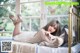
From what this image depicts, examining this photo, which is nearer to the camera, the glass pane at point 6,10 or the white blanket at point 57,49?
the white blanket at point 57,49

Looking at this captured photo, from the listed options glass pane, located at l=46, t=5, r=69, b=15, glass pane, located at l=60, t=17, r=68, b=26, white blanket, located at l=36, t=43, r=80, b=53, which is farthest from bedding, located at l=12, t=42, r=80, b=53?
glass pane, located at l=46, t=5, r=69, b=15

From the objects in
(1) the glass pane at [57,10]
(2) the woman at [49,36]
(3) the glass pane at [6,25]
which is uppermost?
(1) the glass pane at [57,10]

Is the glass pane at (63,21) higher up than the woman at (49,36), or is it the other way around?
the glass pane at (63,21)

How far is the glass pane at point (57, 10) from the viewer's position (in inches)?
92.0

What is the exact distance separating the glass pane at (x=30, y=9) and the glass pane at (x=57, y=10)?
0.13 m

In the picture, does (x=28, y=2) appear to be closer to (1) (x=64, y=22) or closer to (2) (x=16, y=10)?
(2) (x=16, y=10)

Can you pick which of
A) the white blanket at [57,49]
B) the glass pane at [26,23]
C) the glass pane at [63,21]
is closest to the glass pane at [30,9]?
the glass pane at [26,23]

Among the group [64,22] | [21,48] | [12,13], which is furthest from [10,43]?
[64,22]

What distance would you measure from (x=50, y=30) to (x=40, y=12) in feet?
0.86

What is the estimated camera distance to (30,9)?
95.7 inches

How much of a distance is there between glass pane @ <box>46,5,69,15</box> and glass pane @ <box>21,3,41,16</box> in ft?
0.43

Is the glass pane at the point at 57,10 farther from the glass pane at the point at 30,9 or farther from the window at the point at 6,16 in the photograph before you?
the window at the point at 6,16

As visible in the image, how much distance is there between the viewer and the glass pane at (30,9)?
2.40m

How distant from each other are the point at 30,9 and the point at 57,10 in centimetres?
35
